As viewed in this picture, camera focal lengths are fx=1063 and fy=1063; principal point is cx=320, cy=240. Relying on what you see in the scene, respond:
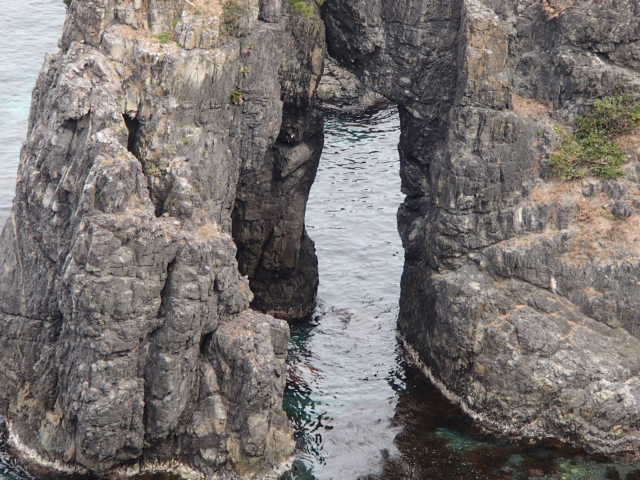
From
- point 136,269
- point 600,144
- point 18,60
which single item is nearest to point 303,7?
point 600,144

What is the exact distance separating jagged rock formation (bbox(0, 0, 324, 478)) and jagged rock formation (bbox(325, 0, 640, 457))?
10.7 meters

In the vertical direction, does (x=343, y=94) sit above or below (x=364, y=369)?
above

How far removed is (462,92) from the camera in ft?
181

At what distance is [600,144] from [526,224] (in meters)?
5.66

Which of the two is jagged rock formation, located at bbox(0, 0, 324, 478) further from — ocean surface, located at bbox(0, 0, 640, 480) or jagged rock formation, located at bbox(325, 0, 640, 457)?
jagged rock formation, located at bbox(325, 0, 640, 457)

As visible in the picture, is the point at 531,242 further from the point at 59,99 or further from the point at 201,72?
the point at 59,99

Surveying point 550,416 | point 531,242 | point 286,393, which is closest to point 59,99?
point 286,393

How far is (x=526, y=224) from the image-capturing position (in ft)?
182

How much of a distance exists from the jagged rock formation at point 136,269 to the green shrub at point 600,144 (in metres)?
17.4

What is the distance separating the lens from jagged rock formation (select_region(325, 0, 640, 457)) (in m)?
53.1

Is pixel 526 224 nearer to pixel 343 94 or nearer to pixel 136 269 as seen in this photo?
pixel 136 269

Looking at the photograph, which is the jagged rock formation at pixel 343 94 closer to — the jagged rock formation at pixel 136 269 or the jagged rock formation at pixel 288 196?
the jagged rock formation at pixel 288 196

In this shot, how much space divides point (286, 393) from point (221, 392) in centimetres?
818

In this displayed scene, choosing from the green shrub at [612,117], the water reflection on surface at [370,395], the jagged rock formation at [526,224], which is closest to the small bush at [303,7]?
the jagged rock formation at [526,224]
